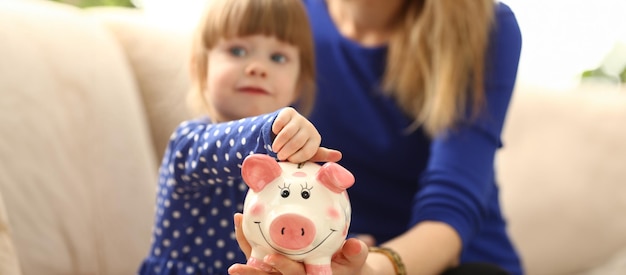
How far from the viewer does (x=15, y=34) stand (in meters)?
1.15

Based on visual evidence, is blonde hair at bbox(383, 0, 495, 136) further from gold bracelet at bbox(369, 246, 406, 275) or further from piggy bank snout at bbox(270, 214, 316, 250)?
piggy bank snout at bbox(270, 214, 316, 250)

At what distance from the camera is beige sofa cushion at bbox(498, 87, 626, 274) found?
170cm

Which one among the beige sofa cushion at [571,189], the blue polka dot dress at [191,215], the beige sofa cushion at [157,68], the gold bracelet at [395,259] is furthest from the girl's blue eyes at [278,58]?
the beige sofa cushion at [571,189]

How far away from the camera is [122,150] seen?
1272mm

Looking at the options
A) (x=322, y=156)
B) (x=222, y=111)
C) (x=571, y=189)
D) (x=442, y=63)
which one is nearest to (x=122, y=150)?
(x=222, y=111)

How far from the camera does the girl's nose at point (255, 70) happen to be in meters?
0.87

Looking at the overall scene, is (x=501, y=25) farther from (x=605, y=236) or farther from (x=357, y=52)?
(x=605, y=236)

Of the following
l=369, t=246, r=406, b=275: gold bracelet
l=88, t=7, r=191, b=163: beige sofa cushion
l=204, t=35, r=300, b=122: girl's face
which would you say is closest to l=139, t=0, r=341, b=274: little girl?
l=204, t=35, r=300, b=122: girl's face

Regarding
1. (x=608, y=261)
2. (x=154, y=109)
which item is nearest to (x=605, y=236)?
(x=608, y=261)

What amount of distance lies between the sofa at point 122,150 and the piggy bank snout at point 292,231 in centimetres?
34

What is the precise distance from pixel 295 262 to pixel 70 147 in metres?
0.70

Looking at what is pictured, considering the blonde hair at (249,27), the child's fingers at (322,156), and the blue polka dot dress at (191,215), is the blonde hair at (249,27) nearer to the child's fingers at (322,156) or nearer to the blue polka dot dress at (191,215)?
the blue polka dot dress at (191,215)

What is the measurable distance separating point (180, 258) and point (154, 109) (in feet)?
2.01

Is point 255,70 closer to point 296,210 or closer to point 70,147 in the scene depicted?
point 296,210
